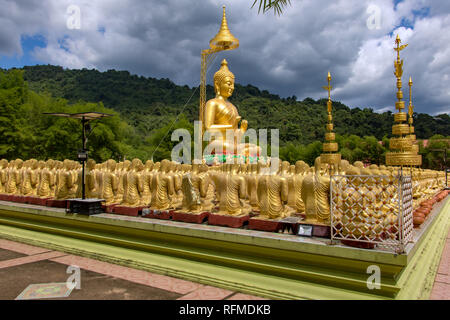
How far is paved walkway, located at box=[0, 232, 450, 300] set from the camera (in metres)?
4.09

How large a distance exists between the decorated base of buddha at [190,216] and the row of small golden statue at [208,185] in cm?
11

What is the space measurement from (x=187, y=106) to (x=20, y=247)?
52.3 metres

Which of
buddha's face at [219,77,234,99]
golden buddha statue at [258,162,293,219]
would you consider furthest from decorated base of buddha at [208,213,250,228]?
buddha's face at [219,77,234,99]

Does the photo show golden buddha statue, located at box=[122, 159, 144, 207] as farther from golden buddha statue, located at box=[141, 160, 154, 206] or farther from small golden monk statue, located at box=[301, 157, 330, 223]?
small golden monk statue, located at box=[301, 157, 330, 223]

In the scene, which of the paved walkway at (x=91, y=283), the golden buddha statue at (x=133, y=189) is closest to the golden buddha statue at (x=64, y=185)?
the golden buddha statue at (x=133, y=189)

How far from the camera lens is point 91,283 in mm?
4570

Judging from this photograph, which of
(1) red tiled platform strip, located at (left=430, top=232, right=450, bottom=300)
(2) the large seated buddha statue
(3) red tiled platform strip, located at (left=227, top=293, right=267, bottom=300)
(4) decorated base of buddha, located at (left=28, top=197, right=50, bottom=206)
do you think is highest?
(2) the large seated buddha statue

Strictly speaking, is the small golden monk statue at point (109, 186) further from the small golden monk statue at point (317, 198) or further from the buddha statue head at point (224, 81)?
the buddha statue head at point (224, 81)

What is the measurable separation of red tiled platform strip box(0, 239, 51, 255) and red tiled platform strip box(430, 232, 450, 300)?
6.38 meters

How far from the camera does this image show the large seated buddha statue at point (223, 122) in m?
10.1

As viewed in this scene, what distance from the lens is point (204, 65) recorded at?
31.2 meters

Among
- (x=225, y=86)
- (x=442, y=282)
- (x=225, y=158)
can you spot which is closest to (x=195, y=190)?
(x=442, y=282)
